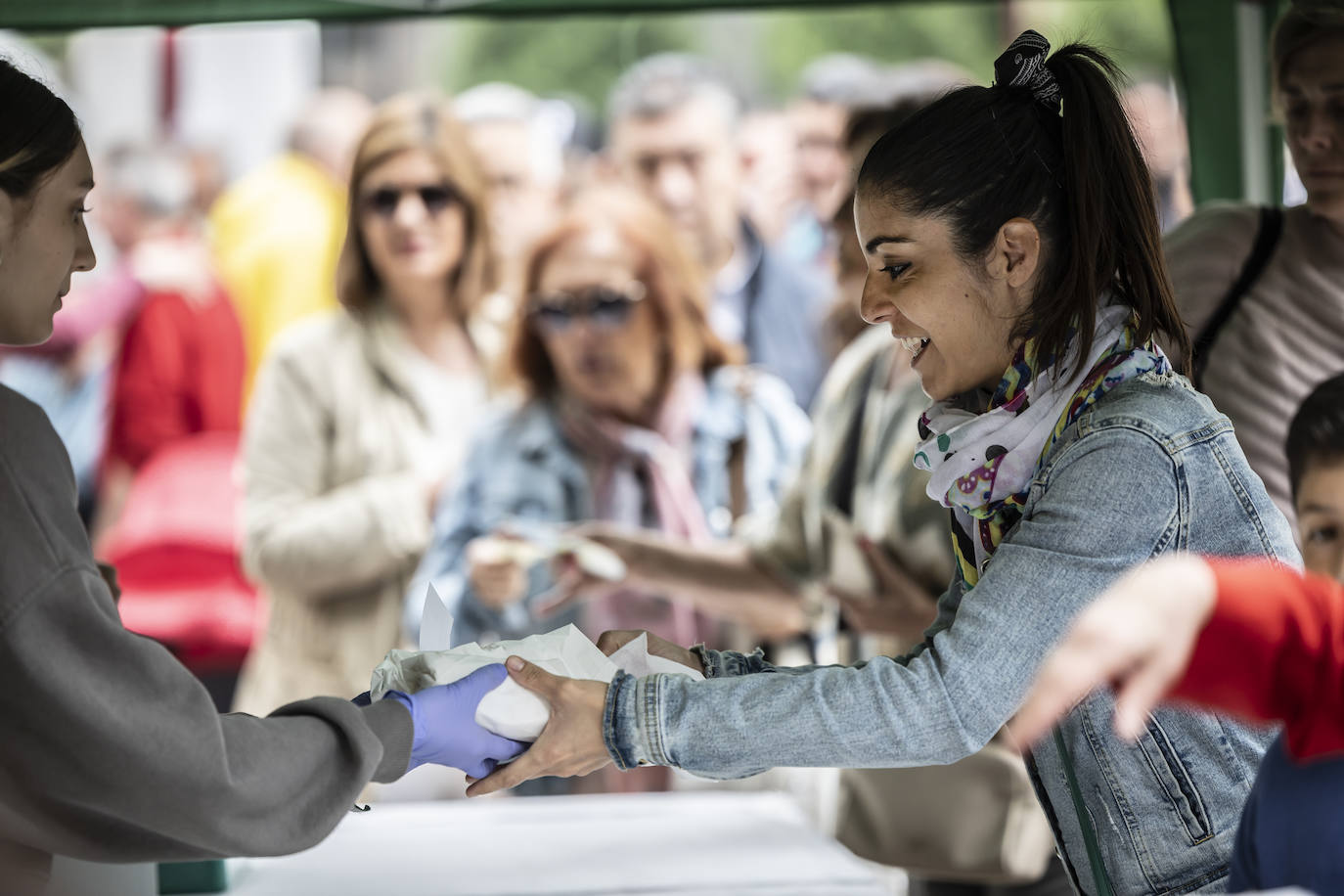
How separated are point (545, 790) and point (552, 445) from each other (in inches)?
40.1

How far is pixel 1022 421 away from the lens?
1555 mm

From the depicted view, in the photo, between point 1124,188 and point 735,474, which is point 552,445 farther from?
point 1124,188

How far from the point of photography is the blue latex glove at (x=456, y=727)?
1.62 metres

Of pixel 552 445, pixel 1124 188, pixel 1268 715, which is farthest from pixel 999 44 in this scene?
pixel 1268 715

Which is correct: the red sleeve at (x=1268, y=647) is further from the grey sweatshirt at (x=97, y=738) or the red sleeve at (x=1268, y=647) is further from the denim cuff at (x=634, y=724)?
the grey sweatshirt at (x=97, y=738)

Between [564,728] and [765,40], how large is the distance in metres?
3.58

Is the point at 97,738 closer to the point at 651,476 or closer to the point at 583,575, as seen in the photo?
the point at 583,575

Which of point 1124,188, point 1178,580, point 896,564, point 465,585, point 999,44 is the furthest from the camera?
point 999,44

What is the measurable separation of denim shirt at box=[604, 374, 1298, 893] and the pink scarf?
8.40 ft

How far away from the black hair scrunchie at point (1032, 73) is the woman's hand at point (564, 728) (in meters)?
0.86

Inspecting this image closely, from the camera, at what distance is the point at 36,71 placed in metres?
1.67

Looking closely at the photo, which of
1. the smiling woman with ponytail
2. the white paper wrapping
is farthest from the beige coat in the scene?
the smiling woman with ponytail

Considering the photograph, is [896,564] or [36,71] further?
[896,564]

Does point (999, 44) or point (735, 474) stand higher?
point (999, 44)
